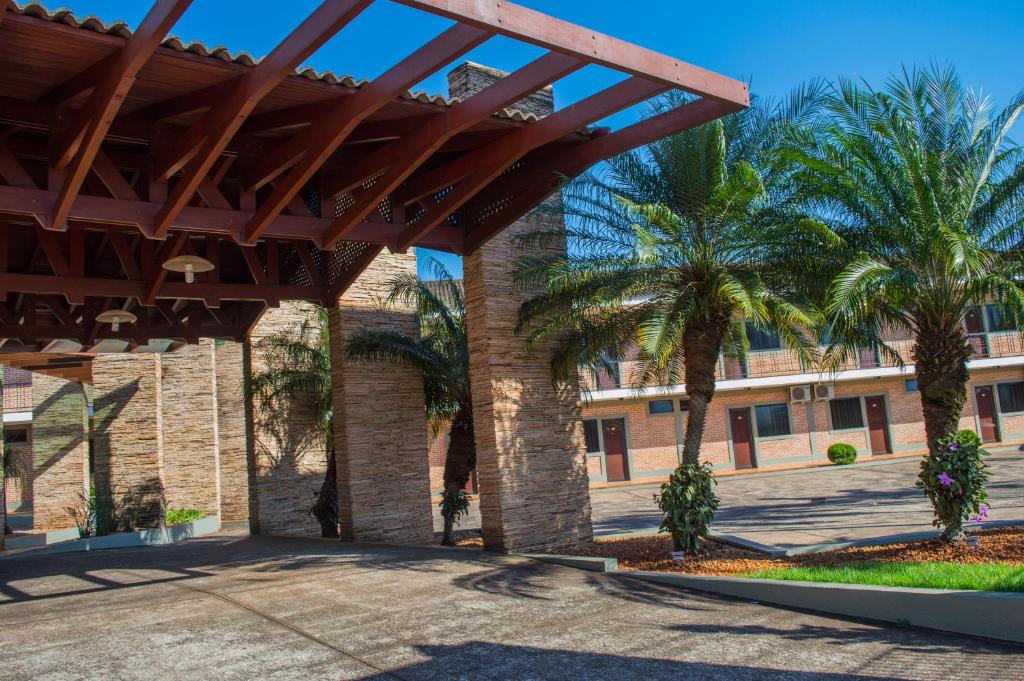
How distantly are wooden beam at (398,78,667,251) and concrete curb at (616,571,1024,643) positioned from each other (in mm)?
4776

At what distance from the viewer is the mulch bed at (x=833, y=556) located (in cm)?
908

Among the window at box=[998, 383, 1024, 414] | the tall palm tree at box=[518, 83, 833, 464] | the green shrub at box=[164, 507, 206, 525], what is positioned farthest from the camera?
the window at box=[998, 383, 1024, 414]

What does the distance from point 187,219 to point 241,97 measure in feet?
7.95

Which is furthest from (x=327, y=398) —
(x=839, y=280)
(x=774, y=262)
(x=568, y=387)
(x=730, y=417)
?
(x=730, y=417)

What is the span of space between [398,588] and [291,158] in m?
4.73

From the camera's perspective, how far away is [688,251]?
10625mm

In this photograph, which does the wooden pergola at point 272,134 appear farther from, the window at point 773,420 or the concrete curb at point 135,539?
the window at point 773,420

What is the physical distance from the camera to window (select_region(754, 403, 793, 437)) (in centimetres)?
3369

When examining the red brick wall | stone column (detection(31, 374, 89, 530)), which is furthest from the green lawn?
the red brick wall

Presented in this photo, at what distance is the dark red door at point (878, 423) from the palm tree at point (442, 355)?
2522 centimetres

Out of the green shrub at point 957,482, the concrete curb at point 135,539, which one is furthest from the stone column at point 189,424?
the green shrub at point 957,482

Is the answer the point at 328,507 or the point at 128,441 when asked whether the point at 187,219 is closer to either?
the point at 328,507

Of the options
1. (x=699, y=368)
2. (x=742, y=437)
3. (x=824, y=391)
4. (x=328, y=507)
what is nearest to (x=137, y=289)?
(x=328, y=507)

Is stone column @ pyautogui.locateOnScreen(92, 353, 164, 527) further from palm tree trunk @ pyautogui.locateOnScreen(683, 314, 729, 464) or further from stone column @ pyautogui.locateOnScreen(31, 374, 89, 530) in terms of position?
palm tree trunk @ pyautogui.locateOnScreen(683, 314, 729, 464)
